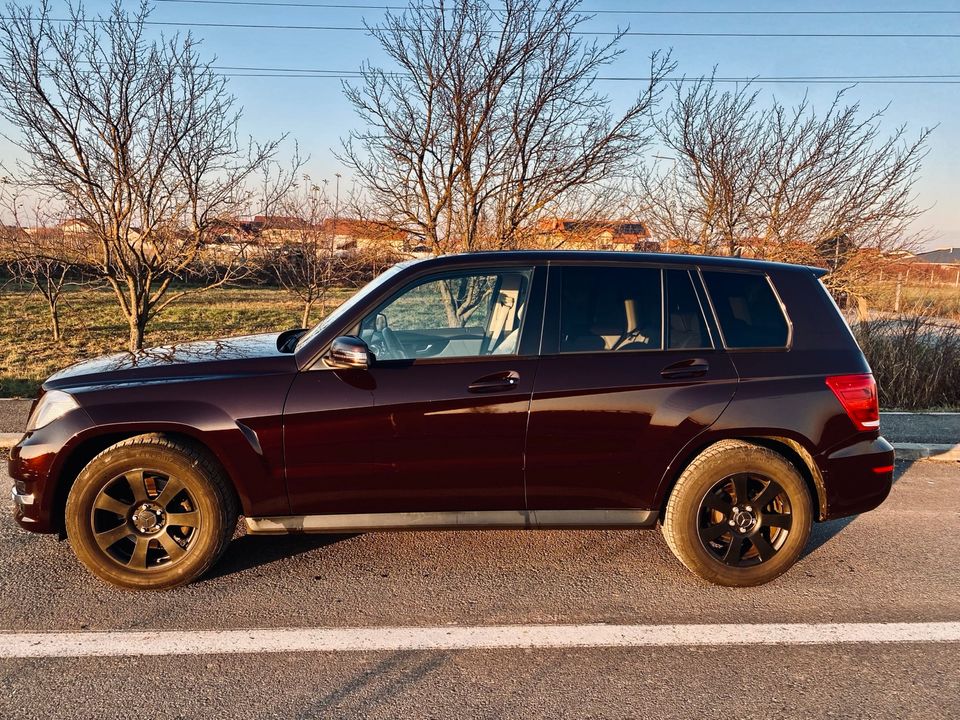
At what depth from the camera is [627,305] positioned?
3.69 meters

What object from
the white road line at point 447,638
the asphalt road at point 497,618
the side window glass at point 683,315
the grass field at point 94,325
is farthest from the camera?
the grass field at point 94,325

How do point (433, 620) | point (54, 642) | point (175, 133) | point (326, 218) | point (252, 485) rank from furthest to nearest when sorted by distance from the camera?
point (326, 218) → point (175, 133) → point (252, 485) → point (433, 620) → point (54, 642)

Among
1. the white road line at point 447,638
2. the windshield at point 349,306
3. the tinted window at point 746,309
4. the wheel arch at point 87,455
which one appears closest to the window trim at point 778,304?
the tinted window at point 746,309

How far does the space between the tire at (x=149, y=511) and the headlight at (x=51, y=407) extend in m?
0.30

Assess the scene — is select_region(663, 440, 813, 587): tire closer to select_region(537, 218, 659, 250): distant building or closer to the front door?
the front door

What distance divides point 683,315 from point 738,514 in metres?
1.10

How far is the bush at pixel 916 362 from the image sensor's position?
8289mm

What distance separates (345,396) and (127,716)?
158 centimetres

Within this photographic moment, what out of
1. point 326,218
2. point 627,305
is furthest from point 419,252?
point 627,305

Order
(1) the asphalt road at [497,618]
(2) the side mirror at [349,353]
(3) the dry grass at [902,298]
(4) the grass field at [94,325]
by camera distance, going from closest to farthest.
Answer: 1. (1) the asphalt road at [497,618]
2. (2) the side mirror at [349,353]
3. (3) the dry grass at [902,298]
4. (4) the grass field at [94,325]

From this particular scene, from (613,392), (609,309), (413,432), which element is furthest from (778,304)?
(413,432)

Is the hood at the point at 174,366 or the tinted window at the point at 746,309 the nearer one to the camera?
the hood at the point at 174,366

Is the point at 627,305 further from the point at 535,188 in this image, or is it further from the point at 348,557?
the point at 535,188

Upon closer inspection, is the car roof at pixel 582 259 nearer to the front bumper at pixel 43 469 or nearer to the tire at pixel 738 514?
the tire at pixel 738 514
